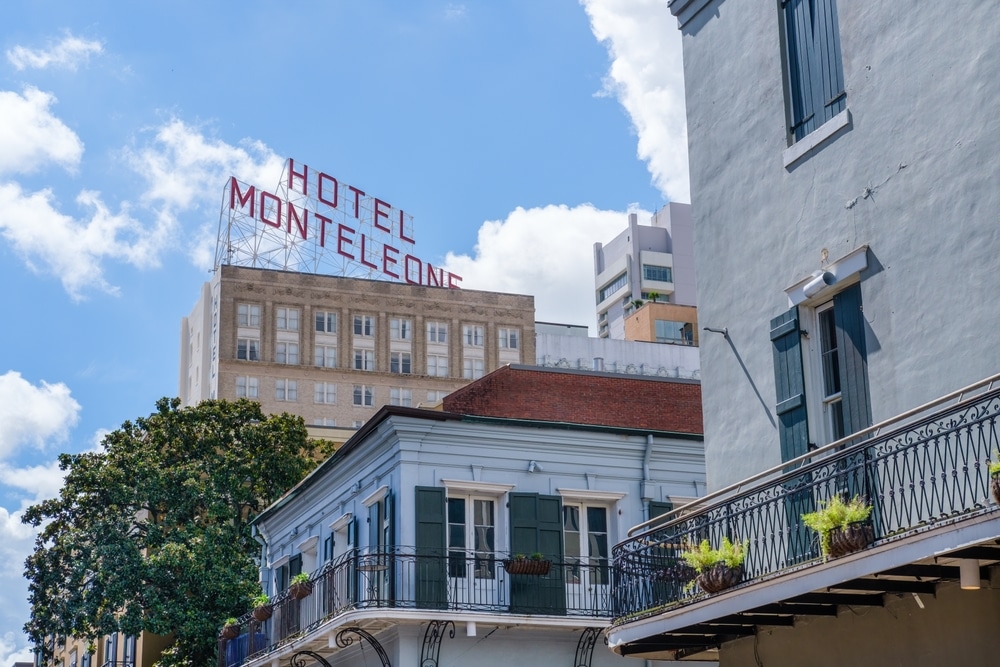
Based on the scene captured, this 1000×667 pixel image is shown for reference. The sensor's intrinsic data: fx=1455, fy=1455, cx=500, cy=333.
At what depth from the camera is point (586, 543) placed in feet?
85.4

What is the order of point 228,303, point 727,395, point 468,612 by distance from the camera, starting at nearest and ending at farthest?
point 727,395
point 468,612
point 228,303

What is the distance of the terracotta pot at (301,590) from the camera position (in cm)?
2638

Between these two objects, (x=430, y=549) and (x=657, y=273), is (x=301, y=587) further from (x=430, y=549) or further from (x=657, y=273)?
(x=657, y=273)

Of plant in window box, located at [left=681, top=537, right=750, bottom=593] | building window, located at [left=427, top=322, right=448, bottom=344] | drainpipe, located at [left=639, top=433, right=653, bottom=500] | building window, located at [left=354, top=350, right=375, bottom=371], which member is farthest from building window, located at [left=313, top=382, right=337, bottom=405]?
plant in window box, located at [left=681, top=537, right=750, bottom=593]

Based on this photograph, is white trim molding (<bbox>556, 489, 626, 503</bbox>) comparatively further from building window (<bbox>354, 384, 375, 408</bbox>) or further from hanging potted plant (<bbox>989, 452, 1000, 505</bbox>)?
building window (<bbox>354, 384, 375, 408</bbox>)

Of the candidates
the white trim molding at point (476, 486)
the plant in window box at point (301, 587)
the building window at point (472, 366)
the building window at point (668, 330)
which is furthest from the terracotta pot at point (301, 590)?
the building window at point (472, 366)

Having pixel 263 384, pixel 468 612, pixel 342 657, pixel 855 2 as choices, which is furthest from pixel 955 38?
pixel 263 384

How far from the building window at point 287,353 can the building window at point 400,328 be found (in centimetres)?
724

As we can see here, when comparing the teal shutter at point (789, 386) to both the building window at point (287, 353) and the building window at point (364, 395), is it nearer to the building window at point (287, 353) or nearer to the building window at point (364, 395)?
the building window at point (364, 395)

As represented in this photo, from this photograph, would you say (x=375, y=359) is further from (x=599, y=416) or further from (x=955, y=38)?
(x=955, y=38)

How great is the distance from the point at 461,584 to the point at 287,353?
8350 cm

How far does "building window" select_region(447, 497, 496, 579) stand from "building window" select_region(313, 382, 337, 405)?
266ft

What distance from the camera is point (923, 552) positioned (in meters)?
11.2

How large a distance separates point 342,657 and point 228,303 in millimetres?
80793
